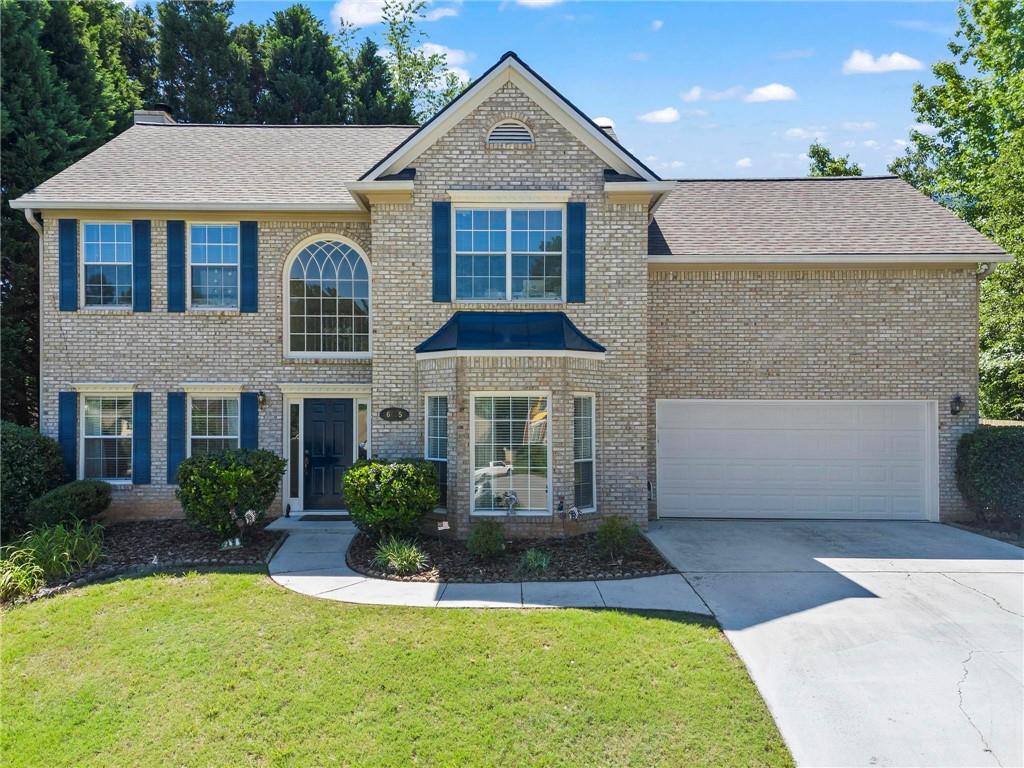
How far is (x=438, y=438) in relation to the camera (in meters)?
9.97

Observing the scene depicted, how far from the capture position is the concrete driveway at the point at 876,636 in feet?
15.5

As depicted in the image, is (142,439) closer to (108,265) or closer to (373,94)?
(108,265)

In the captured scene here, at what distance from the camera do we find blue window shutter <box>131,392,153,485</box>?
10.9 metres

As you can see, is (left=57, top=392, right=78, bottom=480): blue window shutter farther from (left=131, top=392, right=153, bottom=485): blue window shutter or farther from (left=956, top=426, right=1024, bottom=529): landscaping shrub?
(left=956, top=426, right=1024, bottom=529): landscaping shrub

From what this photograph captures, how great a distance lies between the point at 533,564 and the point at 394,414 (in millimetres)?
3676

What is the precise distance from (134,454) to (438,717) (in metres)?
8.91

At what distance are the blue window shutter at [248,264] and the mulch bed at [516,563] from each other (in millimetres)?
4966

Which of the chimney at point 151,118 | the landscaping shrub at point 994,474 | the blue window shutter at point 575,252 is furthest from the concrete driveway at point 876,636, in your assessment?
the chimney at point 151,118

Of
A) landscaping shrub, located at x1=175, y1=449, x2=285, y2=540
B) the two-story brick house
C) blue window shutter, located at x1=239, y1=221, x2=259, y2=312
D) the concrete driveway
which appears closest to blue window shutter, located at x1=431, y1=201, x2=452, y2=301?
the two-story brick house

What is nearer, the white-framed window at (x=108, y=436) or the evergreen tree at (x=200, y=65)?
the white-framed window at (x=108, y=436)

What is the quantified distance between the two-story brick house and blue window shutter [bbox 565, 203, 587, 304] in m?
0.04

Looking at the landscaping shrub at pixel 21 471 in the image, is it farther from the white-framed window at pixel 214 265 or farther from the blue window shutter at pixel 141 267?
the white-framed window at pixel 214 265

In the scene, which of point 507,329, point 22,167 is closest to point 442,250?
point 507,329

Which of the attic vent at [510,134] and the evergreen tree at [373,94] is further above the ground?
the evergreen tree at [373,94]
